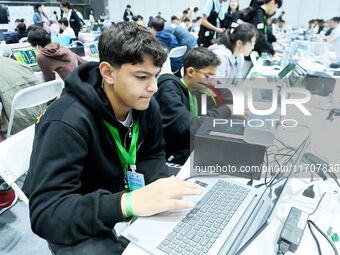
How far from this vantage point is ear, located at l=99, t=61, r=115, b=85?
2.71ft

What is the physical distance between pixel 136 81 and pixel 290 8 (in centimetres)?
1116

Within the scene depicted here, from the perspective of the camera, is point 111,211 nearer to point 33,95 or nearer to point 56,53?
point 33,95

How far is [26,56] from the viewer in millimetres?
3002

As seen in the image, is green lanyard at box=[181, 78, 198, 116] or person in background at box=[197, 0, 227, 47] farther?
person in background at box=[197, 0, 227, 47]

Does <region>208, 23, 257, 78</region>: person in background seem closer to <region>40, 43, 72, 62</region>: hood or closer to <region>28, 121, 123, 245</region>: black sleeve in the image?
<region>40, 43, 72, 62</region>: hood

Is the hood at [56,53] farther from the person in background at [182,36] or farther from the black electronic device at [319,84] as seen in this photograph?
the black electronic device at [319,84]

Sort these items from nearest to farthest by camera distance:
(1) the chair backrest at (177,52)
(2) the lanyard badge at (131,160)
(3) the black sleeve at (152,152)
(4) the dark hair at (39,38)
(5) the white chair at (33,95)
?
(2) the lanyard badge at (131,160) < (3) the black sleeve at (152,152) < (5) the white chair at (33,95) < (4) the dark hair at (39,38) < (1) the chair backrest at (177,52)

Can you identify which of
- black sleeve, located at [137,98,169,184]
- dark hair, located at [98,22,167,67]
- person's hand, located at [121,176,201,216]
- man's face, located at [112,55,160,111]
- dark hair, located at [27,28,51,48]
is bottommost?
black sleeve, located at [137,98,169,184]

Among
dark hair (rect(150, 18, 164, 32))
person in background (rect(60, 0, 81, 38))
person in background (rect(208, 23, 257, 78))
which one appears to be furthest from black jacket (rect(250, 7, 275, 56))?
person in background (rect(60, 0, 81, 38))

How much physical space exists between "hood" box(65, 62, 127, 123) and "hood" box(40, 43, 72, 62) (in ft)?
5.89

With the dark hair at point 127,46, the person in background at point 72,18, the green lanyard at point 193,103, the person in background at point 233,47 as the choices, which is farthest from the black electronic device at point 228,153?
the person in background at point 72,18

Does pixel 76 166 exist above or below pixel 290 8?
below

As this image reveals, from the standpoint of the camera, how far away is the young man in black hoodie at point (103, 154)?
639mm

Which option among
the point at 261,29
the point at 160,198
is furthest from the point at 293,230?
the point at 261,29
